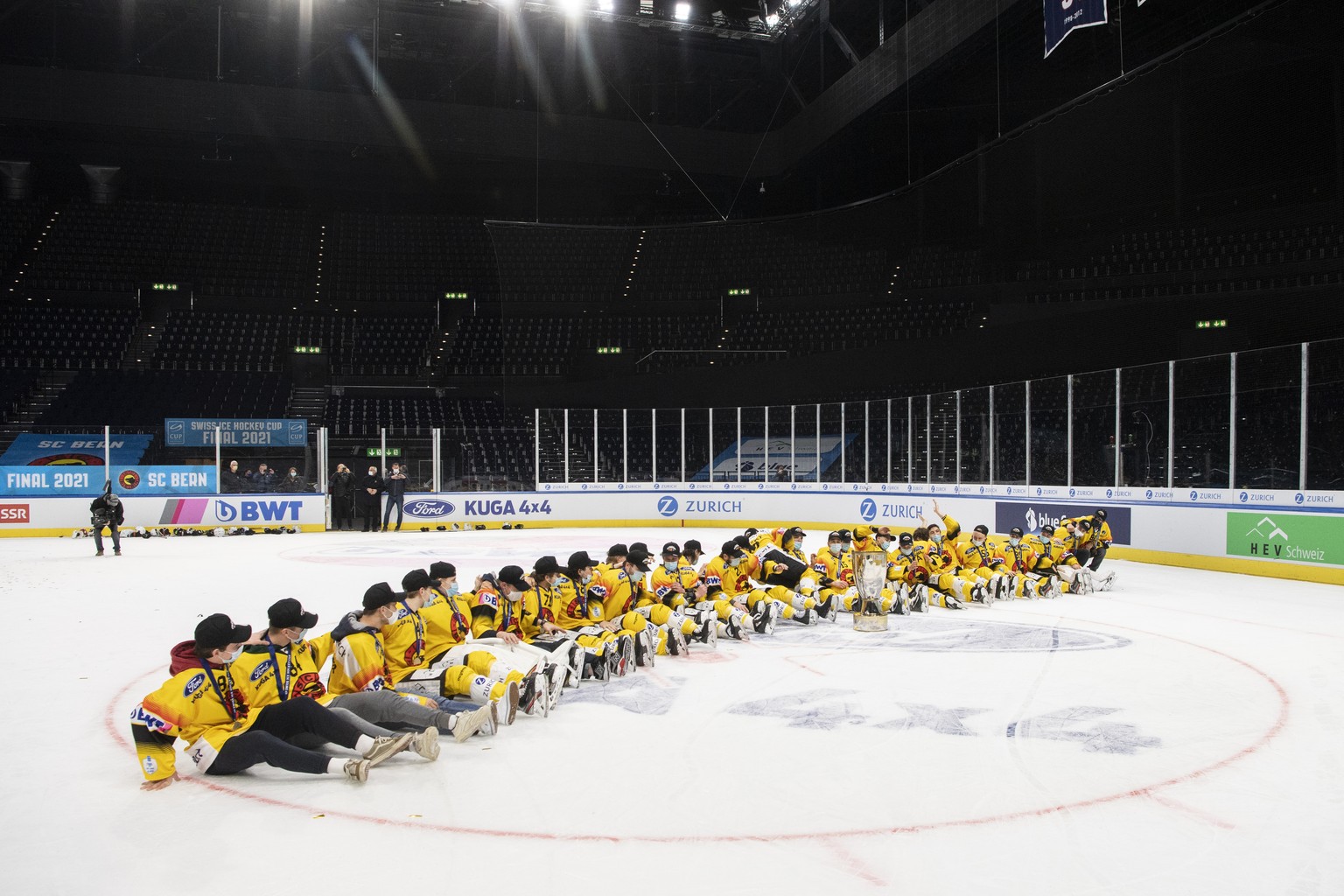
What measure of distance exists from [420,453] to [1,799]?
63.6ft

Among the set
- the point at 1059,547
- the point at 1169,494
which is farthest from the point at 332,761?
the point at 1169,494

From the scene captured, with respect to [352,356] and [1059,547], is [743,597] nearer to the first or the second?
[1059,547]

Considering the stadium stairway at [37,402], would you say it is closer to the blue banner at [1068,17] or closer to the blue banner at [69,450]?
the blue banner at [69,450]

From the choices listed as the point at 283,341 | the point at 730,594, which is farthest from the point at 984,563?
the point at 283,341

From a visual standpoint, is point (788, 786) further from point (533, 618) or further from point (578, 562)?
point (578, 562)

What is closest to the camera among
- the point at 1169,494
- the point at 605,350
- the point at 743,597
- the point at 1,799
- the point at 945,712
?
the point at 1,799

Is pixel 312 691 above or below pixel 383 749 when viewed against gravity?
above

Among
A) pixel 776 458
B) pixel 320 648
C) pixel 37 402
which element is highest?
pixel 37 402

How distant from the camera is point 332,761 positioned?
15.4ft

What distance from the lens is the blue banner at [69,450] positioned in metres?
24.6

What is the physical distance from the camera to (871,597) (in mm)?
9344

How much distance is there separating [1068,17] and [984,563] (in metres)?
6.90

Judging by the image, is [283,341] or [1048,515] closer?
[1048,515]

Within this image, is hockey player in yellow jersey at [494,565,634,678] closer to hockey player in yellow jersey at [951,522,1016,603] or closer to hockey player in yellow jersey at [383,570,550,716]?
hockey player in yellow jersey at [383,570,550,716]
